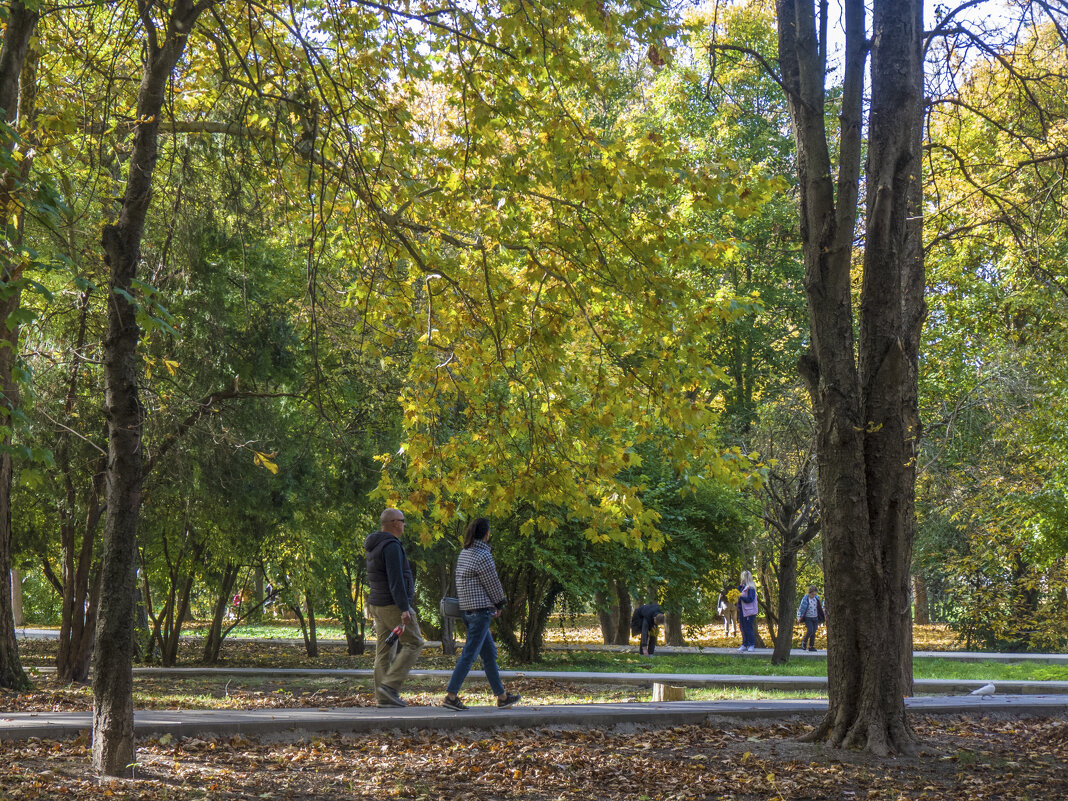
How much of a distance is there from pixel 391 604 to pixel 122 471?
408 cm

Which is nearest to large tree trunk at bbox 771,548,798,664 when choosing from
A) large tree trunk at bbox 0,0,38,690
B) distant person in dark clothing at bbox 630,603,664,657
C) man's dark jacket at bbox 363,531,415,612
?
distant person in dark clothing at bbox 630,603,664,657

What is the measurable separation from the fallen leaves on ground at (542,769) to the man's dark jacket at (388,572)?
1.79 meters

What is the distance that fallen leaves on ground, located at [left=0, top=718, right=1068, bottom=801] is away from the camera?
20.7 feet

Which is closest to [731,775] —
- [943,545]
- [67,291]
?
[67,291]

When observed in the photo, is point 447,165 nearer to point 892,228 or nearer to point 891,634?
point 892,228

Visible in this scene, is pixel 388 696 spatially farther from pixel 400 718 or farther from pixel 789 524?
pixel 789 524

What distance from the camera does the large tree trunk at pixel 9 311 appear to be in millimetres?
5732

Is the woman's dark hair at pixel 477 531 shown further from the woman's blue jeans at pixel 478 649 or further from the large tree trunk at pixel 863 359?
the large tree trunk at pixel 863 359

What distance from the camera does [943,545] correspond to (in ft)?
93.6

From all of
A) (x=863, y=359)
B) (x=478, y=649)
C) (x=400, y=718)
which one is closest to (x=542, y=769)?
(x=400, y=718)

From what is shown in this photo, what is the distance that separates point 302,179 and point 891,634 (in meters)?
6.08

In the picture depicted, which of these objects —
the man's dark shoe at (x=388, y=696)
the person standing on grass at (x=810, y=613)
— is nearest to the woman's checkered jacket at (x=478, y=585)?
the man's dark shoe at (x=388, y=696)

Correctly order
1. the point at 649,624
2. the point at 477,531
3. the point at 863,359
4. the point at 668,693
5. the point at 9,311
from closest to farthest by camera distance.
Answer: the point at 863,359, the point at 9,311, the point at 477,531, the point at 668,693, the point at 649,624

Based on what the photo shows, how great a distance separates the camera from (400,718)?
27.6ft
